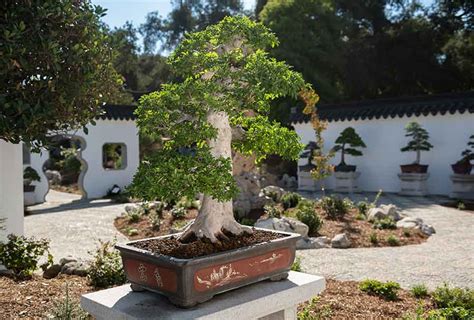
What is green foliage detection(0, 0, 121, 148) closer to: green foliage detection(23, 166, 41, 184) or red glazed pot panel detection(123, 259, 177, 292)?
red glazed pot panel detection(123, 259, 177, 292)

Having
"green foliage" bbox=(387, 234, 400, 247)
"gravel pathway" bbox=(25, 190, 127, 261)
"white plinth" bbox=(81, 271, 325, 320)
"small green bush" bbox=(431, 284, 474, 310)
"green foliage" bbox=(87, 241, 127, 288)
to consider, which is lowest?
"gravel pathway" bbox=(25, 190, 127, 261)

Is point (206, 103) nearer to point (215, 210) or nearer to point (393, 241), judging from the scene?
point (215, 210)

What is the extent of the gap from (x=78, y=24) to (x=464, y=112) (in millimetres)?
13435

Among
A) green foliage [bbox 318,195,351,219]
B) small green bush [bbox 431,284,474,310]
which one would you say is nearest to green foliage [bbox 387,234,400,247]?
green foliage [bbox 318,195,351,219]

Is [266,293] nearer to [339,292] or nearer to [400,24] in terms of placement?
[339,292]

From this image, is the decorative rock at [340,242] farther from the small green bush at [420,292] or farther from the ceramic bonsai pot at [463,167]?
the ceramic bonsai pot at [463,167]

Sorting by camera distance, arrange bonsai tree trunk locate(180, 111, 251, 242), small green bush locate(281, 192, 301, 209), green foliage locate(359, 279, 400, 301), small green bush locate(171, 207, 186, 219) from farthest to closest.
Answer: small green bush locate(281, 192, 301, 209), small green bush locate(171, 207, 186, 219), green foliage locate(359, 279, 400, 301), bonsai tree trunk locate(180, 111, 251, 242)

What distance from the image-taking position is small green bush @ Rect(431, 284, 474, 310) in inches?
175

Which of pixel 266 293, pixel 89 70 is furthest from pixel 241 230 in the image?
pixel 89 70

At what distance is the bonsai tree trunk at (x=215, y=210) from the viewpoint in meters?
3.44

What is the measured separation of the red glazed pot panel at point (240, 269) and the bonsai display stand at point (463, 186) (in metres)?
12.0

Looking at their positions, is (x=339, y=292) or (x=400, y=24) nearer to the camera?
(x=339, y=292)

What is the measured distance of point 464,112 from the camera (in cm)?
1457

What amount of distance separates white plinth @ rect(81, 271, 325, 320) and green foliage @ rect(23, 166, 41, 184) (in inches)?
481
